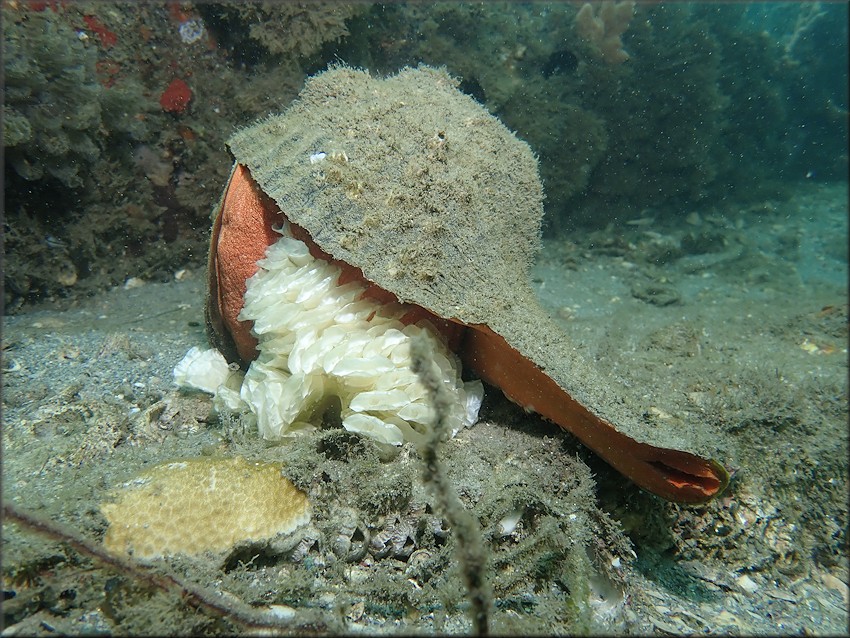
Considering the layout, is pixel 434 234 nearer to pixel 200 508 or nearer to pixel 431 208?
pixel 431 208

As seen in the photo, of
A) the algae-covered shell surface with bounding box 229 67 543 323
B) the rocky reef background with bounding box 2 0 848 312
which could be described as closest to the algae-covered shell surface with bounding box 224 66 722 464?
the algae-covered shell surface with bounding box 229 67 543 323

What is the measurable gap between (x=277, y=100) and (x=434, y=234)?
12.8 feet

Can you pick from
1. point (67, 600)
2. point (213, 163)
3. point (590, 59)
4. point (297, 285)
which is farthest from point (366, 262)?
point (590, 59)

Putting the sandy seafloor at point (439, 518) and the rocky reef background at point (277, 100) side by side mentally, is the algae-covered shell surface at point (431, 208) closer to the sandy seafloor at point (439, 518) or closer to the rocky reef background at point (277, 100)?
the sandy seafloor at point (439, 518)

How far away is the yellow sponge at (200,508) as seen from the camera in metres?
1.87

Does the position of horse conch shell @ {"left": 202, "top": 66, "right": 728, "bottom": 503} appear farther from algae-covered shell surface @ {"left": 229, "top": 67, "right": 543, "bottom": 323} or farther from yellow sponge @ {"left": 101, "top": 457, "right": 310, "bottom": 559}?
yellow sponge @ {"left": 101, "top": 457, "right": 310, "bottom": 559}

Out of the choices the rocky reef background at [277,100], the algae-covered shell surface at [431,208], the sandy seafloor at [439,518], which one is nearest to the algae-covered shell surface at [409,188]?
the algae-covered shell surface at [431,208]

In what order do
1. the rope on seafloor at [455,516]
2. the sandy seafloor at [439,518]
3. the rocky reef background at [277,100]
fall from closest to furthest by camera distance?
the rope on seafloor at [455,516], the sandy seafloor at [439,518], the rocky reef background at [277,100]

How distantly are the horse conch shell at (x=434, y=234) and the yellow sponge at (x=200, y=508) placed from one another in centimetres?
103

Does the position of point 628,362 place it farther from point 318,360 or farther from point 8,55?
point 8,55

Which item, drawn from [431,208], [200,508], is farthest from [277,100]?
[200,508]

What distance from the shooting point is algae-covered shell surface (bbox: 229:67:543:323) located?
2.40 m

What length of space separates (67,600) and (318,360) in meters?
1.32

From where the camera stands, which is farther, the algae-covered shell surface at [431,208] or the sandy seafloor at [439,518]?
the algae-covered shell surface at [431,208]
